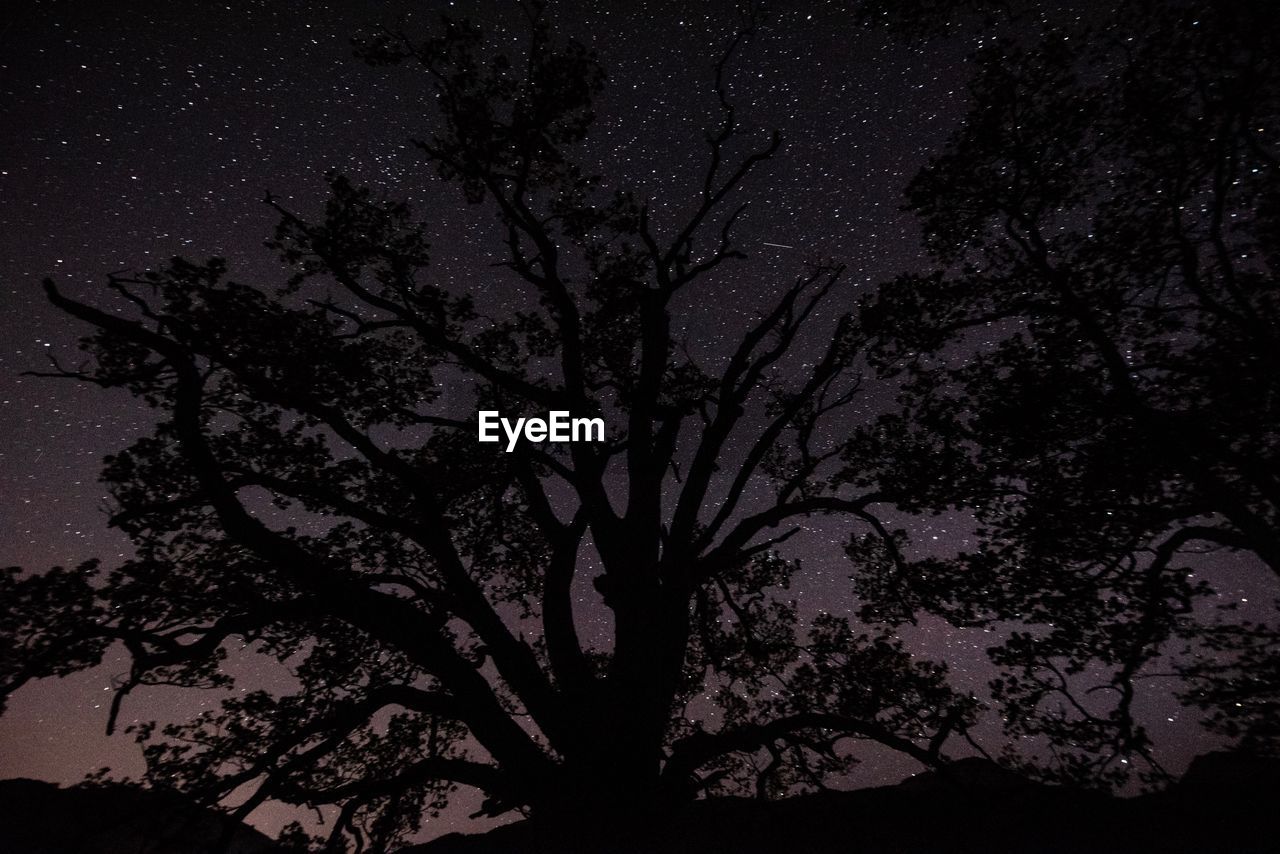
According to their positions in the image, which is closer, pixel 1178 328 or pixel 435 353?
pixel 1178 328

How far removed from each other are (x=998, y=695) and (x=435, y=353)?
10627mm

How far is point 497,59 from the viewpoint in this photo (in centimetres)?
1028

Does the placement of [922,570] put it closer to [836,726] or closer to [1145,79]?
[836,726]

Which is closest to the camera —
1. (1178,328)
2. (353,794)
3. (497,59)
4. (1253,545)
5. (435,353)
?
(1253,545)

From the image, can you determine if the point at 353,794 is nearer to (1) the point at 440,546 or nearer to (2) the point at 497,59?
(1) the point at 440,546

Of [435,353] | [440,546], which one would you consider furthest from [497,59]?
[440,546]

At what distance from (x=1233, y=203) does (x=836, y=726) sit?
8802 millimetres

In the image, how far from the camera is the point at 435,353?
11.0 m

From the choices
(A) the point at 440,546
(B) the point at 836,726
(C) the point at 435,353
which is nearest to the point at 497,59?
(C) the point at 435,353

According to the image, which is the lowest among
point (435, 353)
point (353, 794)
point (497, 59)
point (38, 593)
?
point (353, 794)

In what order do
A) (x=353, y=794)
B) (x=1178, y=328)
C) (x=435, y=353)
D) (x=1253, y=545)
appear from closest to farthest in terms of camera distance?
1. (x=1253, y=545)
2. (x=353, y=794)
3. (x=1178, y=328)
4. (x=435, y=353)

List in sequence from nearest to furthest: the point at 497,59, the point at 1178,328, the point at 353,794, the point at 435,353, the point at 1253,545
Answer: the point at 1253,545
the point at 353,794
the point at 1178,328
the point at 497,59
the point at 435,353

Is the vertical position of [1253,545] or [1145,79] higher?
[1145,79]

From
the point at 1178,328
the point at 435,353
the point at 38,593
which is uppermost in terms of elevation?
the point at 435,353
